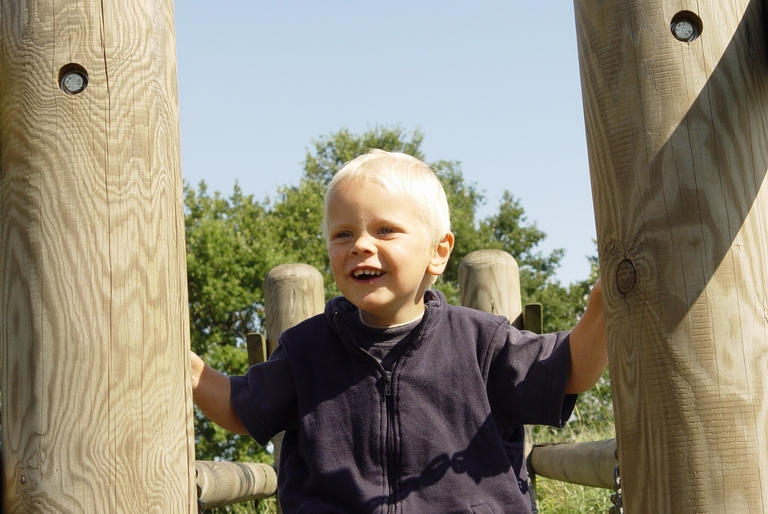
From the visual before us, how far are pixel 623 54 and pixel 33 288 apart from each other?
4.02ft

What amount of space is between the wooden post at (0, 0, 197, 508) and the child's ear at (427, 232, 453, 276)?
96 centimetres

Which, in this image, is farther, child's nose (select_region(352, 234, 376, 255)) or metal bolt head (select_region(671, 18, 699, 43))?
child's nose (select_region(352, 234, 376, 255))

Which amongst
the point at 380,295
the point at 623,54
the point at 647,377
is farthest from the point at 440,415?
the point at 623,54

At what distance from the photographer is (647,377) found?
5.45 feet

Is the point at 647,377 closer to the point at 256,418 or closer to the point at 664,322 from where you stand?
the point at 664,322

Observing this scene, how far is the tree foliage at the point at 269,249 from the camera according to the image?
19344 millimetres

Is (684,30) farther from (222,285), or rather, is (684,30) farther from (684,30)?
(222,285)

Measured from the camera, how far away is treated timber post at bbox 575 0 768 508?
161 centimetres

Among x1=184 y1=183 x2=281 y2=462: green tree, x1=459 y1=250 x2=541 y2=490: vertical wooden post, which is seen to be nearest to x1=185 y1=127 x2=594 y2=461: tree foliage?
x1=184 y1=183 x2=281 y2=462: green tree

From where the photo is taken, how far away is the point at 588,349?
7.32 feet

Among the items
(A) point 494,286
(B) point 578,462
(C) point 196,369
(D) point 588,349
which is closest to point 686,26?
(D) point 588,349

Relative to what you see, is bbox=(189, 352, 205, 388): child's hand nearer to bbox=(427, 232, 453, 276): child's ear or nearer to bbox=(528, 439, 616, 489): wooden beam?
bbox=(427, 232, 453, 276): child's ear

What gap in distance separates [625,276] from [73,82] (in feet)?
3.78

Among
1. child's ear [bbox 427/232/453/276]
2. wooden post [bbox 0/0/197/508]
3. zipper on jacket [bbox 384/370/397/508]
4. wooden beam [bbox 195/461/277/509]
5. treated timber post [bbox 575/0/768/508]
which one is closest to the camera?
treated timber post [bbox 575/0/768/508]
